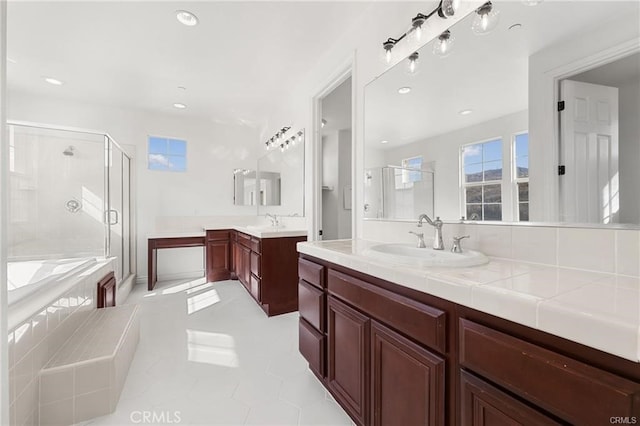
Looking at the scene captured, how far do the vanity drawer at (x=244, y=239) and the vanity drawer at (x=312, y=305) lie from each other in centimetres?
161

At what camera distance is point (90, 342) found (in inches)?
63.0

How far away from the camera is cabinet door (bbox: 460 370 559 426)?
2.05 feet

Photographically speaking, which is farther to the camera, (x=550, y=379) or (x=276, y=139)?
(x=276, y=139)

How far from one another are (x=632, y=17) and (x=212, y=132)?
4.62 metres

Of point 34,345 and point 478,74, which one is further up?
point 478,74

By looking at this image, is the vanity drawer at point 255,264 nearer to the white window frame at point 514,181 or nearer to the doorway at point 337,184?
the doorway at point 337,184

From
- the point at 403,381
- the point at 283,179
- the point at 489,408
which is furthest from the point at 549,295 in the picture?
the point at 283,179

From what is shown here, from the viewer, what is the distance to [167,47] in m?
2.40

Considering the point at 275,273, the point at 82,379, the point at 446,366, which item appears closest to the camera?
the point at 446,366

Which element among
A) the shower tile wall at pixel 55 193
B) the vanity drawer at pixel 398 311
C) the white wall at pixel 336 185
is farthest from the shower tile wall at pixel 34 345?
the white wall at pixel 336 185

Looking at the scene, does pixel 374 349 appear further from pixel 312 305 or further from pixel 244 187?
pixel 244 187

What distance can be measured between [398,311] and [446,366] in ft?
0.72

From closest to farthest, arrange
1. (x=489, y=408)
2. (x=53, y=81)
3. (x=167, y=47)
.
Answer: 1. (x=489, y=408)
2. (x=167, y=47)
3. (x=53, y=81)

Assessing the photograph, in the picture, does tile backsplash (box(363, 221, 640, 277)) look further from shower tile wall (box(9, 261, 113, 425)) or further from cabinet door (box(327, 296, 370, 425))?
shower tile wall (box(9, 261, 113, 425))
